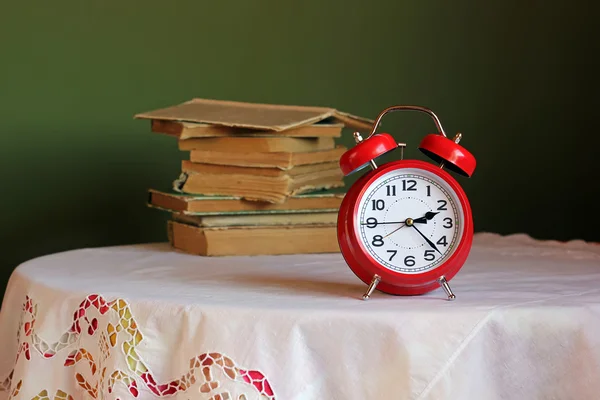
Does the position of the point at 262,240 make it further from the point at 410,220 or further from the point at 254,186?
the point at 410,220

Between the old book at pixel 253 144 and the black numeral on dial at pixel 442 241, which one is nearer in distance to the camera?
the black numeral on dial at pixel 442 241

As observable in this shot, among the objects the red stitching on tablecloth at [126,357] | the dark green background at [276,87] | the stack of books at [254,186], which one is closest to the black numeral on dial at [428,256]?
the red stitching on tablecloth at [126,357]

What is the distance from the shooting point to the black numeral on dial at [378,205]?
1.17 m

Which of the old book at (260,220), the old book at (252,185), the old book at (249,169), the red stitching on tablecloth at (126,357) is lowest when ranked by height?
the red stitching on tablecloth at (126,357)

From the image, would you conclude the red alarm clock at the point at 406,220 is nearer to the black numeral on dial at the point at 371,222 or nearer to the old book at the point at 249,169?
the black numeral on dial at the point at 371,222

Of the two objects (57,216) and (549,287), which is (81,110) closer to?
(57,216)

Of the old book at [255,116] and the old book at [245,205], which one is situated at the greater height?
the old book at [255,116]

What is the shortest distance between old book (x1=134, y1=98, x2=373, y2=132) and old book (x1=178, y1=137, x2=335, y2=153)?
1.2 inches

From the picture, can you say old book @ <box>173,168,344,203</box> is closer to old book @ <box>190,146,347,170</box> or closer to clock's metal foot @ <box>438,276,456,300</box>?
old book @ <box>190,146,347,170</box>

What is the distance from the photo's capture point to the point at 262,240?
161 centimetres

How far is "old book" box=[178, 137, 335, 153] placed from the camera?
1615 mm

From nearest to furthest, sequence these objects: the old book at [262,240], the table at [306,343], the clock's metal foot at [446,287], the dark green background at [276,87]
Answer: the table at [306,343] → the clock's metal foot at [446,287] → the old book at [262,240] → the dark green background at [276,87]

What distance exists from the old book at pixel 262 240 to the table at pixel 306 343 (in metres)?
0.37

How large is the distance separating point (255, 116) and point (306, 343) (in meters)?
0.74
